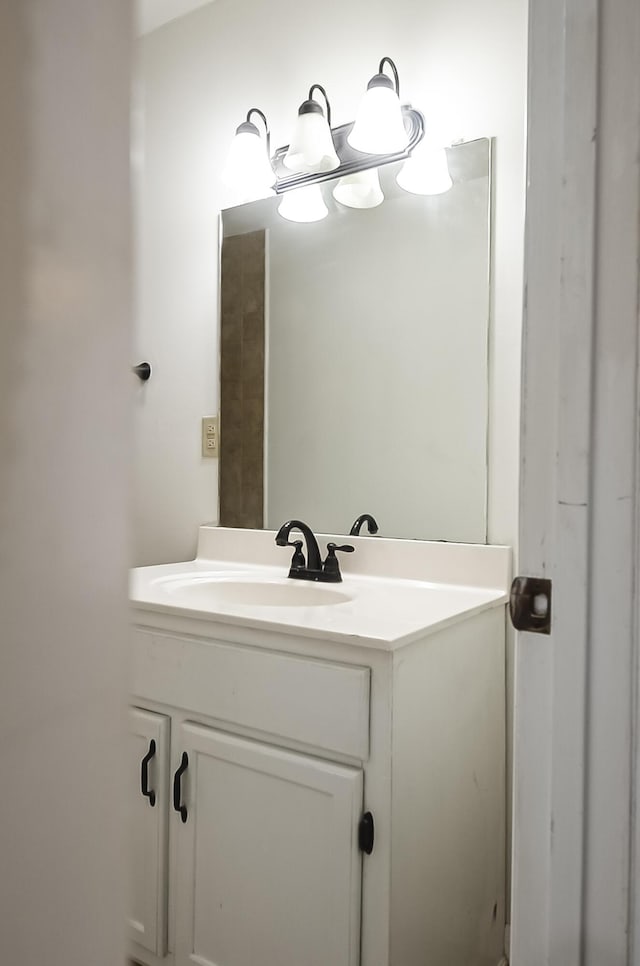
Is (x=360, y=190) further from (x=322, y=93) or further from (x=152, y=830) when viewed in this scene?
(x=152, y=830)

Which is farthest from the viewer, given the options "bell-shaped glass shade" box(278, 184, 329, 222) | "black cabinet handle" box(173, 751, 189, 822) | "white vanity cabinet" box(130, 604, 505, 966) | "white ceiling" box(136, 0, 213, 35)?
"white ceiling" box(136, 0, 213, 35)

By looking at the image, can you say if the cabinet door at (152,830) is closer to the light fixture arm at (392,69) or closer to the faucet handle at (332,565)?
the faucet handle at (332,565)

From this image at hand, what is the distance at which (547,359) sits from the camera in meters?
0.70

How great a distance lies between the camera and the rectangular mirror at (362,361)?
1.51 metres

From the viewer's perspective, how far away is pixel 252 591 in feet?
5.18

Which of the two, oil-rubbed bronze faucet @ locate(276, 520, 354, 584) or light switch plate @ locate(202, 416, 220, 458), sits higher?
light switch plate @ locate(202, 416, 220, 458)

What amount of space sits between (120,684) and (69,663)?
0.04 feet

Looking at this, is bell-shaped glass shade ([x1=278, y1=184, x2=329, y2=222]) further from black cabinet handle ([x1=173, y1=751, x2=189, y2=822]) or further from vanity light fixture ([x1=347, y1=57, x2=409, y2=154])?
black cabinet handle ([x1=173, y1=751, x2=189, y2=822])

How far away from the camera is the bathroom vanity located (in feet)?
3.42

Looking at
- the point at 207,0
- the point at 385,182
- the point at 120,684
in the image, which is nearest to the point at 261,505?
the point at 385,182

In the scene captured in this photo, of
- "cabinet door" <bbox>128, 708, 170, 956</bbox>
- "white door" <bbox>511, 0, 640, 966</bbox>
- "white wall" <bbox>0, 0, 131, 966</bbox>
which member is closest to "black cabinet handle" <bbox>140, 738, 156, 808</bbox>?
"cabinet door" <bbox>128, 708, 170, 956</bbox>

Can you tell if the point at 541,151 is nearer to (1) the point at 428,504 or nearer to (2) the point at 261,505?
(1) the point at 428,504

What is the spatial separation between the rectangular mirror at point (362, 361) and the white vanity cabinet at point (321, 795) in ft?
1.29

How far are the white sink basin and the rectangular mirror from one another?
Result: 0.75 feet
